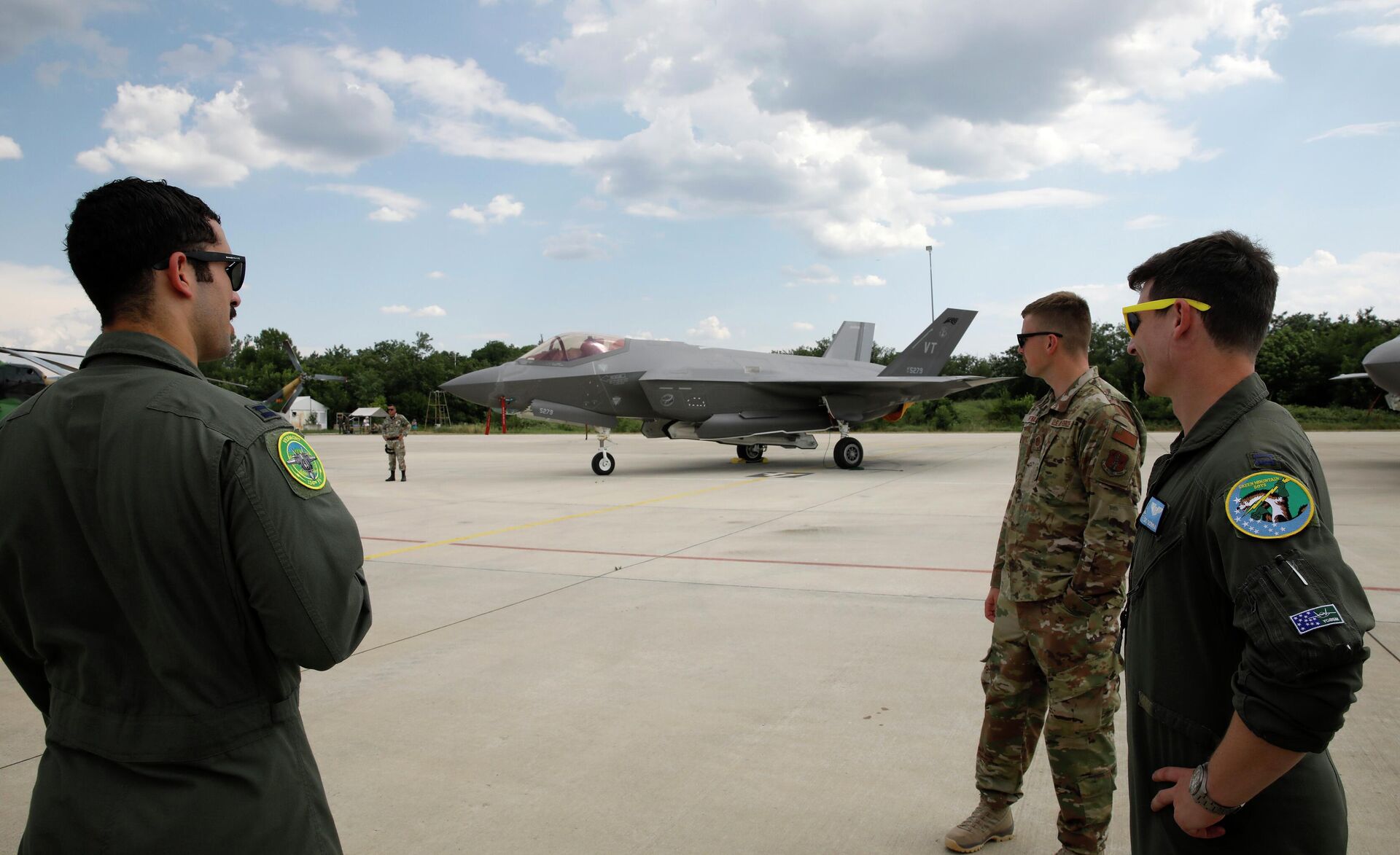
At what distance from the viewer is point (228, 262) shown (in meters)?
1.70

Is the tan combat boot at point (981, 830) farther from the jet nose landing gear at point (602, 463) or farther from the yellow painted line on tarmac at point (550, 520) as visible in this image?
the jet nose landing gear at point (602, 463)

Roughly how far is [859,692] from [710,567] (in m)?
3.21

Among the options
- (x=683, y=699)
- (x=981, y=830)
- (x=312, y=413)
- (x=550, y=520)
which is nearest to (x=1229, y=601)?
(x=981, y=830)

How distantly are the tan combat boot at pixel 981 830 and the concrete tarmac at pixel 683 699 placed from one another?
0.09 m

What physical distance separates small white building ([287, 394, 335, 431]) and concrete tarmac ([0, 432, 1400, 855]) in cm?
6309

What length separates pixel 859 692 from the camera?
4.25m

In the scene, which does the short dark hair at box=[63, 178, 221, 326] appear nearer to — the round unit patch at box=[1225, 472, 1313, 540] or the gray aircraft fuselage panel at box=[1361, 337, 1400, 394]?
the round unit patch at box=[1225, 472, 1313, 540]

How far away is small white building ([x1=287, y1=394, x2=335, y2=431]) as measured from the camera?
66.1 metres

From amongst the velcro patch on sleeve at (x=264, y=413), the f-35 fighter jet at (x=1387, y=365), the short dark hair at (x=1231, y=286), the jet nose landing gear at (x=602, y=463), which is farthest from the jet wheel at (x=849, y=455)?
the velcro patch on sleeve at (x=264, y=413)

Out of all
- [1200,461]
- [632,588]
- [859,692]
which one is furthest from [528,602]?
[1200,461]

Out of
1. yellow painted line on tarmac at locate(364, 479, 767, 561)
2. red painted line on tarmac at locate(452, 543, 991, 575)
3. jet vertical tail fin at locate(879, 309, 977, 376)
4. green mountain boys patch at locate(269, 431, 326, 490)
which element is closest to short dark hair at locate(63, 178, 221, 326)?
green mountain boys patch at locate(269, 431, 326, 490)

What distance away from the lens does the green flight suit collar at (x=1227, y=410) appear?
1.62 metres

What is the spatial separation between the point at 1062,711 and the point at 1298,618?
1493 mm

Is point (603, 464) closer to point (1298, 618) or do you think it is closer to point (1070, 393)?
point (1070, 393)
